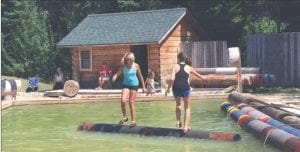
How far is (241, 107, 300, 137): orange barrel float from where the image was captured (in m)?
10.5

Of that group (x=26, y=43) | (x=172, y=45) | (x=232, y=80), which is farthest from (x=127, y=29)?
(x=26, y=43)

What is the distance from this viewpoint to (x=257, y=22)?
119 feet

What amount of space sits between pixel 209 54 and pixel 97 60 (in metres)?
6.50

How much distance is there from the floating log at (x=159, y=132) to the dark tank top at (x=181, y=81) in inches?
37.6

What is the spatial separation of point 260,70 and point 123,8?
1875 cm

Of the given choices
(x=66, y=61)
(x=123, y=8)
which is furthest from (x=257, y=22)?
(x=66, y=61)

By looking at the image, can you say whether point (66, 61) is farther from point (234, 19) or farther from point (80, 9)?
point (234, 19)

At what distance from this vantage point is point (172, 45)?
30.8m

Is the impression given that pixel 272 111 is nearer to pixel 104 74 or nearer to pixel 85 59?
pixel 104 74

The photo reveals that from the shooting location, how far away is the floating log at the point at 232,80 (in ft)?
83.6

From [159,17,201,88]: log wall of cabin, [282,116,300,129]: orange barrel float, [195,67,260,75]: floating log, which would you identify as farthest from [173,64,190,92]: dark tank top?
[159,17,201,88]: log wall of cabin

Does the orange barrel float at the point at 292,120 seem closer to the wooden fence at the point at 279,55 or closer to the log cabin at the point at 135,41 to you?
the wooden fence at the point at 279,55

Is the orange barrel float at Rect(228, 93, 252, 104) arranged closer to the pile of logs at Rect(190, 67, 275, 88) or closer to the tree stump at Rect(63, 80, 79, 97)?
the pile of logs at Rect(190, 67, 275, 88)

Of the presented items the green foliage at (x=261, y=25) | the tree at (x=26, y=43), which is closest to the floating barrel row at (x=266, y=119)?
the green foliage at (x=261, y=25)
